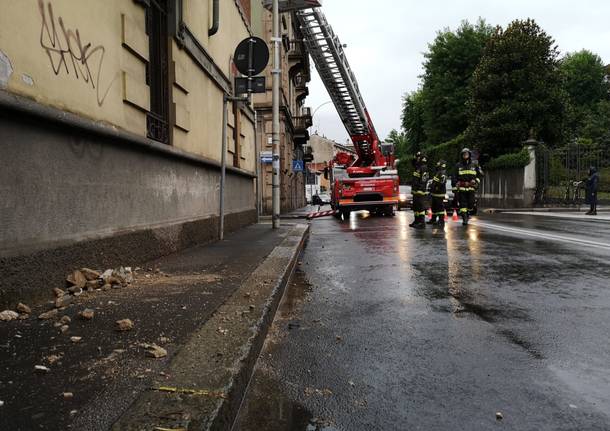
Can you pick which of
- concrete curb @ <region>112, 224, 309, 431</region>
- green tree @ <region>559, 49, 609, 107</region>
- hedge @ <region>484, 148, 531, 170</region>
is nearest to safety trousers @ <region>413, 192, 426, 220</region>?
concrete curb @ <region>112, 224, 309, 431</region>

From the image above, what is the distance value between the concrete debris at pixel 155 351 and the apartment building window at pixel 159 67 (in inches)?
178

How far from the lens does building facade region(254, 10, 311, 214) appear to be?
76.2 feet

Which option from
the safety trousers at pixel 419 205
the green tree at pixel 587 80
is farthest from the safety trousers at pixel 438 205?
the green tree at pixel 587 80

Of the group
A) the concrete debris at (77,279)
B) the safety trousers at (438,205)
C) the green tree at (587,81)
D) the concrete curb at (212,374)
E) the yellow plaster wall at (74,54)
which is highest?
the green tree at (587,81)

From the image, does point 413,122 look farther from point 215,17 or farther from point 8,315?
point 8,315

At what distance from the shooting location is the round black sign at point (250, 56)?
8719 mm

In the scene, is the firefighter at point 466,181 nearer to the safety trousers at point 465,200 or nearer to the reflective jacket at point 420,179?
the safety trousers at point 465,200

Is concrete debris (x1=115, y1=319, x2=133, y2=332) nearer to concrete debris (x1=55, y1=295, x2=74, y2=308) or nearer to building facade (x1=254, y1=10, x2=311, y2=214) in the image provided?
concrete debris (x1=55, y1=295, x2=74, y2=308)

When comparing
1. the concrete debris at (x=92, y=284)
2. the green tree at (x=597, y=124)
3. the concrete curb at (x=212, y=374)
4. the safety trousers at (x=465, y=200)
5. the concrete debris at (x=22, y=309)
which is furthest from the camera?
the green tree at (x=597, y=124)

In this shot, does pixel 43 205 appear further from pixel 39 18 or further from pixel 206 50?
pixel 206 50

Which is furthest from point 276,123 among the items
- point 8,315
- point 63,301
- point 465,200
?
point 8,315

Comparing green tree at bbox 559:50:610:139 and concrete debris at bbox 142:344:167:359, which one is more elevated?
green tree at bbox 559:50:610:139

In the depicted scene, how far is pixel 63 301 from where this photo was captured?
11.9ft

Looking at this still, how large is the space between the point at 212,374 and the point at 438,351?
4.70ft
